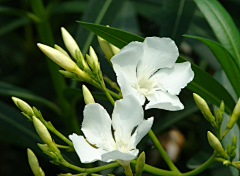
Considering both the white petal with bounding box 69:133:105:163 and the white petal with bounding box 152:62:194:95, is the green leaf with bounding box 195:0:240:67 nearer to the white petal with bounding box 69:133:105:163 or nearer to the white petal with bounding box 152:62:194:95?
the white petal with bounding box 152:62:194:95

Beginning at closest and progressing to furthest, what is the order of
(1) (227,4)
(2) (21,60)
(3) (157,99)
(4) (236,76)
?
1. (3) (157,99)
2. (4) (236,76)
3. (1) (227,4)
4. (2) (21,60)

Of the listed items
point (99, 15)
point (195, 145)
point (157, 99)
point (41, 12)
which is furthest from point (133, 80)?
point (195, 145)

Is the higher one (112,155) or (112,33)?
(112,33)

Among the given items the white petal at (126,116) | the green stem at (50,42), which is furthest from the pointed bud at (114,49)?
the green stem at (50,42)

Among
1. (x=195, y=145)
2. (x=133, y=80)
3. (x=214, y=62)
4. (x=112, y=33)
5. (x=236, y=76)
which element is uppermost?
(x=112, y=33)

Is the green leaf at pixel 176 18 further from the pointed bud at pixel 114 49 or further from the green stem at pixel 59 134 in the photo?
the green stem at pixel 59 134

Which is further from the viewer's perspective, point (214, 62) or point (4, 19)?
point (4, 19)

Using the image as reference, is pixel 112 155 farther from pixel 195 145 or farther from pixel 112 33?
pixel 195 145
